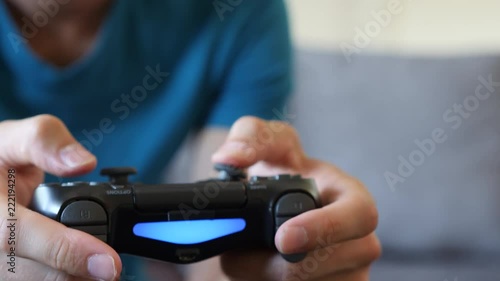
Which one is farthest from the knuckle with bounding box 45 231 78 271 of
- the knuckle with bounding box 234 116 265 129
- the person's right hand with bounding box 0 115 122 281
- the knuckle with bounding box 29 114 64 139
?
the knuckle with bounding box 234 116 265 129

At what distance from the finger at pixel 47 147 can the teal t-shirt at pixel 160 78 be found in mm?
212

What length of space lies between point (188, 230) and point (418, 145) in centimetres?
105

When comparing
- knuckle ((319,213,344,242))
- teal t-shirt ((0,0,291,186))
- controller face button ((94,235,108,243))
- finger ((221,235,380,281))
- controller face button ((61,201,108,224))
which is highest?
teal t-shirt ((0,0,291,186))

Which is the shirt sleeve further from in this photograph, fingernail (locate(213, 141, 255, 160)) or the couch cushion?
the couch cushion

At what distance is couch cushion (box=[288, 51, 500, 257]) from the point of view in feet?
4.42

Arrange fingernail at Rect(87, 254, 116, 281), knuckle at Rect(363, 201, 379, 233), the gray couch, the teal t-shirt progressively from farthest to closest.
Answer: the gray couch
the teal t-shirt
knuckle at Rect(363, 201, 379, 233)
fingernail at Rect(87, 254, 116, 281)

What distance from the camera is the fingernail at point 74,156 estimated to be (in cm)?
50

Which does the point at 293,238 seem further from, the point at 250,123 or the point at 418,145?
the point at 418,145

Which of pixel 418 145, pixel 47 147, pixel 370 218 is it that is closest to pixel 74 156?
pixel 47 147

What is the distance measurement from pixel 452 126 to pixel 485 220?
21 centimetres

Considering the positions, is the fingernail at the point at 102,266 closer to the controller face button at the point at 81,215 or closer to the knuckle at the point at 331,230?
the controller face button at the point at 81,215

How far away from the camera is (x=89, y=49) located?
0.73m

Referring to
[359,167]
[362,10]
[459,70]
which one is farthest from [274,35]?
[362,10]

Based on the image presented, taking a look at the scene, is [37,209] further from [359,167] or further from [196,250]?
[359,167]
